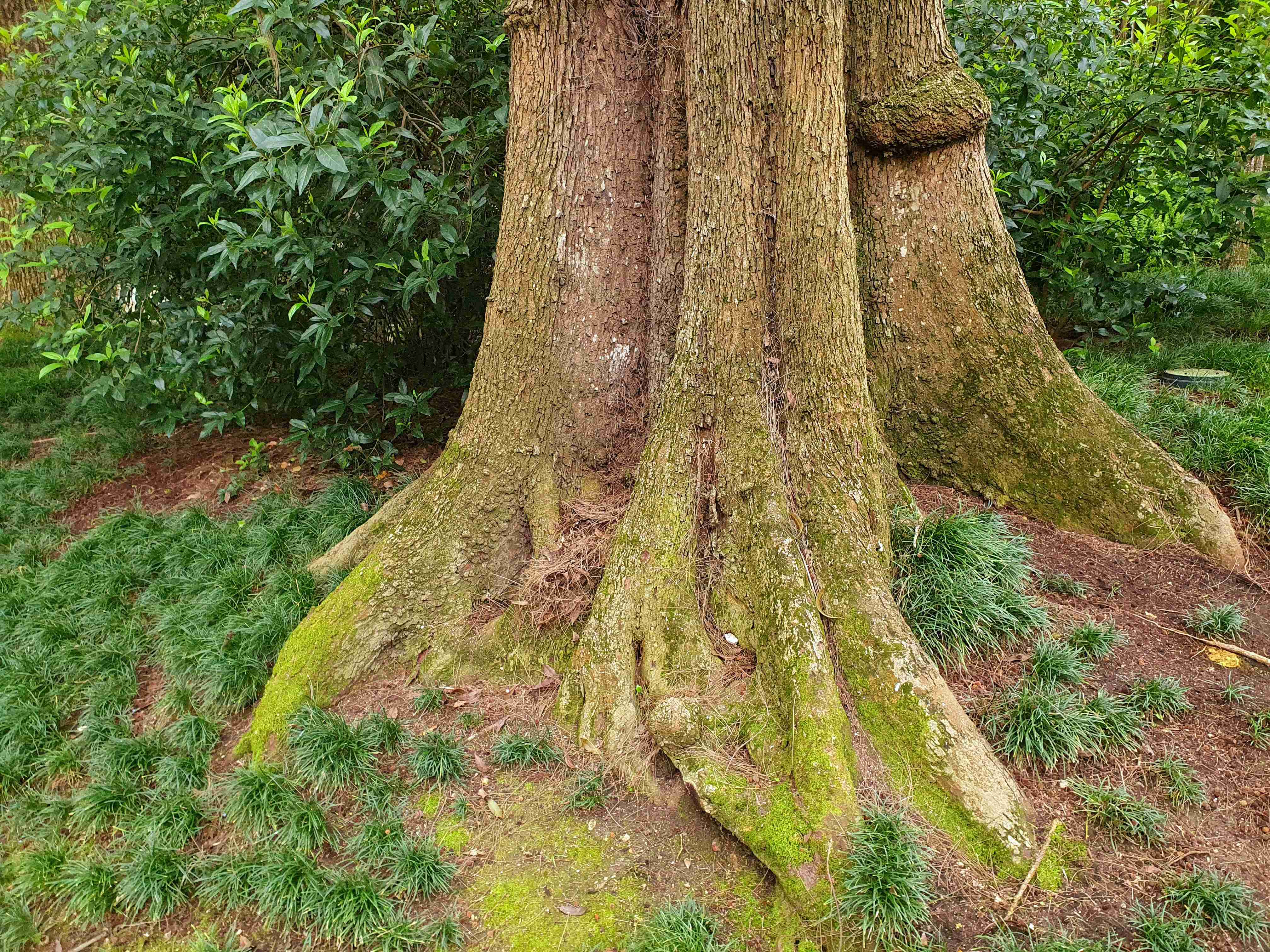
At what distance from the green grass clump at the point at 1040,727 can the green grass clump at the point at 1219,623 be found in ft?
2.52

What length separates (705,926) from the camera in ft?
8.14

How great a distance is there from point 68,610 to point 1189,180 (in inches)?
300

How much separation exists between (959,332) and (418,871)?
3371 millimetres

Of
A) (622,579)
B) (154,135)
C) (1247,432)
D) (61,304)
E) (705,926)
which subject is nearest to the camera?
(705,926)

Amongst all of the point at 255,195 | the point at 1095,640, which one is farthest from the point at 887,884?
the point at 255,195

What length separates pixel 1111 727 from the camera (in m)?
2.87

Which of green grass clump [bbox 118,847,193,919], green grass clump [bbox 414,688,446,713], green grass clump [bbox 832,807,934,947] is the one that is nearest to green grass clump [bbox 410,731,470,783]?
green grass clump [bbox 414,688,446,713]

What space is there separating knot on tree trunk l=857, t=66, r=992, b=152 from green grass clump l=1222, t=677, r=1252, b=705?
8.65 ft

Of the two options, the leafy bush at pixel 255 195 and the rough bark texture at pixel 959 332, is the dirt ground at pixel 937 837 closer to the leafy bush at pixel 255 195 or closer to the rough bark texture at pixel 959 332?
the rough bark texture at pixel 959 332

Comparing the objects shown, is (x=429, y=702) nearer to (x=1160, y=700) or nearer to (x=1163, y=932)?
(x=1163, y=932)

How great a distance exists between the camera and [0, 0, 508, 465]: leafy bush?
13.4 feet

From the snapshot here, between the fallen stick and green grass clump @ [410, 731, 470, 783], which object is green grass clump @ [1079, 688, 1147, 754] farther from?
green grass clump @ [410, 731, 470, 783]

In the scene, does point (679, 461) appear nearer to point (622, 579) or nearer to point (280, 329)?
point (622, 579)

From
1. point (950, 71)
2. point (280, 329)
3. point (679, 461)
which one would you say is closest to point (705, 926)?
point (679, 461)
